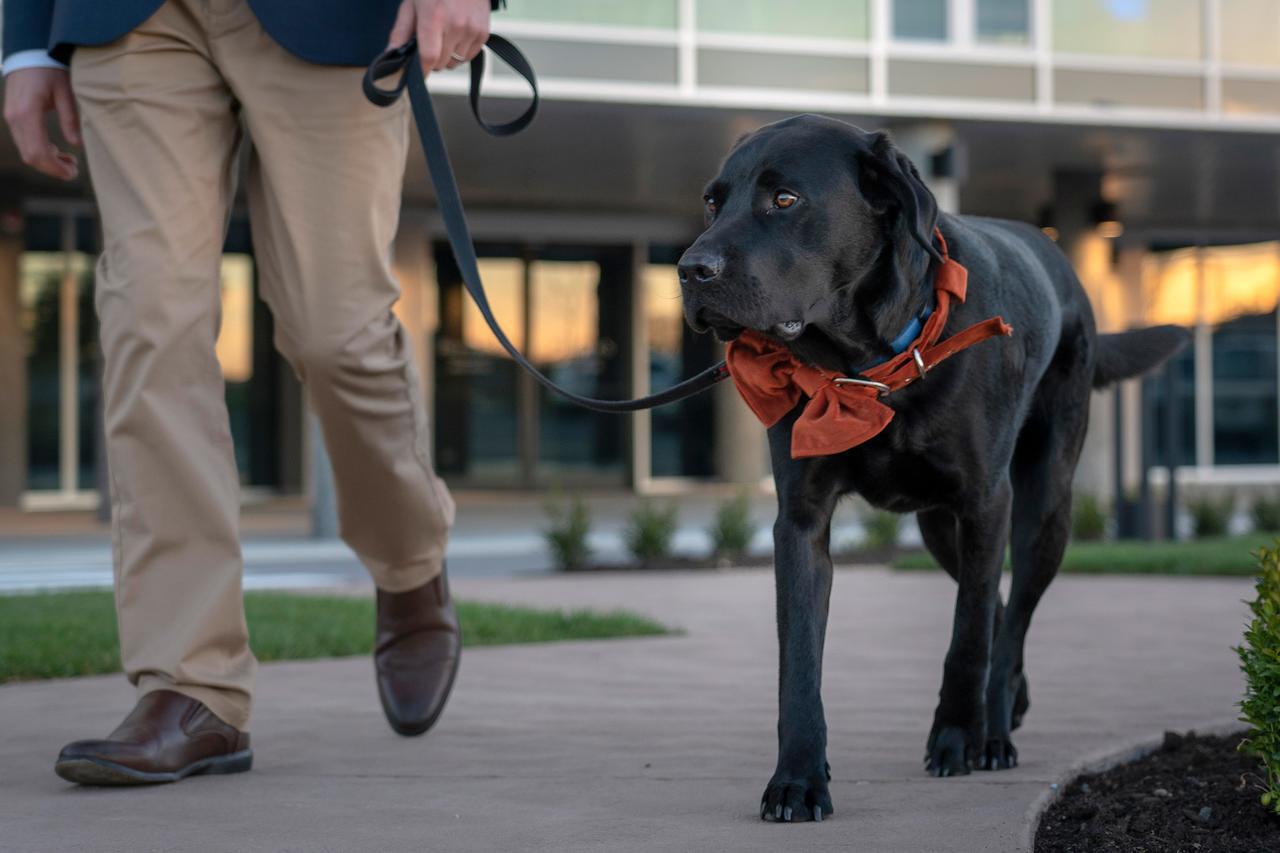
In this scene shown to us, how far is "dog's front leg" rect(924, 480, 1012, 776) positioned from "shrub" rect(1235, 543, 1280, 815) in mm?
617

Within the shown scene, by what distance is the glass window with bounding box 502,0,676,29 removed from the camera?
12992mm

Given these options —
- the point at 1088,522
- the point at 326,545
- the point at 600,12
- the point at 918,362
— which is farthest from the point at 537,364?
the point at 918,362

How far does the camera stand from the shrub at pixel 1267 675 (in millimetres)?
2553

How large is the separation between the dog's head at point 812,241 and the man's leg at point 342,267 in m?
0.90

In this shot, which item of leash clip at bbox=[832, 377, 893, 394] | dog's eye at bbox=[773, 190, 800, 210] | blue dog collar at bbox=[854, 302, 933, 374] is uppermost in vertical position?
dog's eye at bbox=[773, 190, 800, 210]

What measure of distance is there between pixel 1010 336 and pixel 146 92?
193 centimetres

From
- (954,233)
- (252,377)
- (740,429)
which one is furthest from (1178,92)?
(954,233)

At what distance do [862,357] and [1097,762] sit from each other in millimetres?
1047

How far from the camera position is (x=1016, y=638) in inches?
142

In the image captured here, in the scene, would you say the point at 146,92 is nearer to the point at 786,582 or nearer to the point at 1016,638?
the point at 786,582

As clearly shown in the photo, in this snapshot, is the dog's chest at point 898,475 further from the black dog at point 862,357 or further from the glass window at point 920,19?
the glass window at point 920,19

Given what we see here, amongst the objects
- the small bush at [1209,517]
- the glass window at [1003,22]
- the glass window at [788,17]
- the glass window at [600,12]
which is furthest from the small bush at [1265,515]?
the glass window at [600,12]

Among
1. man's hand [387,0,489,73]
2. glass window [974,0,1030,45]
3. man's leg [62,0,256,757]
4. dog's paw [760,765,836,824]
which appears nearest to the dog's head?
man's hand [387,0,489,73]

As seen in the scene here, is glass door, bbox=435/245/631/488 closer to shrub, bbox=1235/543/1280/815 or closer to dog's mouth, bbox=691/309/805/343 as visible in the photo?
dog's mouth, bbox=691/309/805/343
